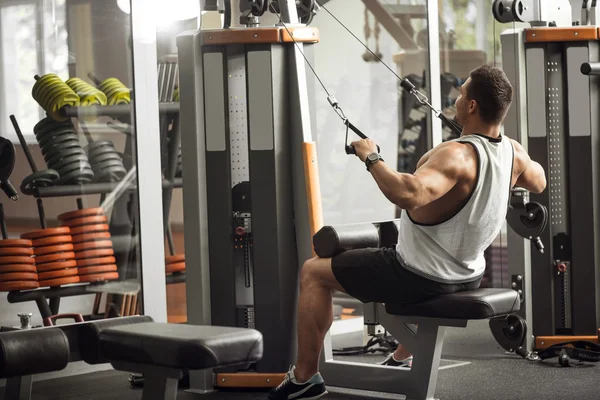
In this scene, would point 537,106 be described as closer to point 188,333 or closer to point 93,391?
point 93,391

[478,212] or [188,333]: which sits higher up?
[478,212]

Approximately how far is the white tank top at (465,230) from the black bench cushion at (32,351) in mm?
1362

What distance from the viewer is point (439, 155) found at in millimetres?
3422

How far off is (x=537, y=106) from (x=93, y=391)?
2572 mm

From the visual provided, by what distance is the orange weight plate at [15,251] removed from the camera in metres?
4.03

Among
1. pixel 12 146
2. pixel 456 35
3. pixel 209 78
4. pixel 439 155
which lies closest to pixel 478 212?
pixel 439 155

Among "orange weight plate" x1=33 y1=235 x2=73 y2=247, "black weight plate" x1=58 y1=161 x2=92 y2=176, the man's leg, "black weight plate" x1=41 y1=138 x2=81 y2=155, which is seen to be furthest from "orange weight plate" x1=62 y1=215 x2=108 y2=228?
the man's leg

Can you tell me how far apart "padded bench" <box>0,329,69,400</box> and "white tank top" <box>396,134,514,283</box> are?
1.36m

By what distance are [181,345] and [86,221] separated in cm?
207

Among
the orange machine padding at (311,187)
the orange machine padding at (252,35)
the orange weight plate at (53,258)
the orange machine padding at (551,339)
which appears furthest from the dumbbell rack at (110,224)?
the orange machine padding at (551,339)

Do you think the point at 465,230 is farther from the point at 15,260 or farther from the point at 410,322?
the point at 15,260

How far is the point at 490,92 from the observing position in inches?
138

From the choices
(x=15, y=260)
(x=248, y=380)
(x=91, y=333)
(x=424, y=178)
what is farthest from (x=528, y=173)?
(x=15, y=260)

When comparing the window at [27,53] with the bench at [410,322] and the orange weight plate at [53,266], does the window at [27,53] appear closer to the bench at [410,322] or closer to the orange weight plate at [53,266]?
the orange weight plate at [53,266]
